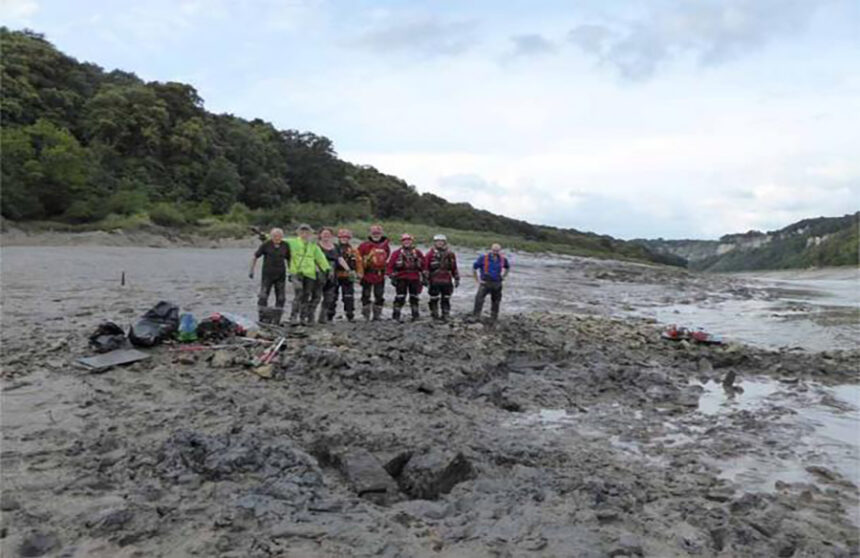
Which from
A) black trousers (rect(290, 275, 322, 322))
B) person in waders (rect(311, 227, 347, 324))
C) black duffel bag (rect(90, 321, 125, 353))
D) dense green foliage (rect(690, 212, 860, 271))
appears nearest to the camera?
black duffel bag (rect(90, 321, 125, 353))

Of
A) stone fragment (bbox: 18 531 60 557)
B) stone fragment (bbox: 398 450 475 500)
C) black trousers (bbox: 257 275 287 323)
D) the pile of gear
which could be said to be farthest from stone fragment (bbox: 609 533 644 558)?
black trousers (bbox: 257 275 287 323)

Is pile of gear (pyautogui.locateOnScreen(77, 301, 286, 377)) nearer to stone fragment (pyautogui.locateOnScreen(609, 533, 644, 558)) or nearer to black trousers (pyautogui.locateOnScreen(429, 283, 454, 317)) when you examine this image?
black trousers (pyautogui.locateOnScreen(429, 283, 454, 317))

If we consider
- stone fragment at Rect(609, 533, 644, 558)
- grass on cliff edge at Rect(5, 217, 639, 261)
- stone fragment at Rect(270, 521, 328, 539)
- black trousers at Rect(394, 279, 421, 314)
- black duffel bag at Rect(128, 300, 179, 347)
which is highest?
grass on cliff edge at Rect(5, 217, 639, 261)

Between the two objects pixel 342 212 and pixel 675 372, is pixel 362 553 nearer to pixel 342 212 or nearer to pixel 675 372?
pixel 675 372

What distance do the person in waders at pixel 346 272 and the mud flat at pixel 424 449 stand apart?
137 centimetres

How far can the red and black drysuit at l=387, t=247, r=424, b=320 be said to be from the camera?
569 inches

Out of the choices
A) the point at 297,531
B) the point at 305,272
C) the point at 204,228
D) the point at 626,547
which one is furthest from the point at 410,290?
the point at 204,228

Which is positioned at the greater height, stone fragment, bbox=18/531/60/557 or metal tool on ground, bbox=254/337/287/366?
metal tool on ground, bbox=254/337/287/366

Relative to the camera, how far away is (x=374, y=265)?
14125 mm

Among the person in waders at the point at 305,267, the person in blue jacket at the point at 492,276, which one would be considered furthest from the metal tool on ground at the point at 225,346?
the person in blue jacket at the point at 492,276

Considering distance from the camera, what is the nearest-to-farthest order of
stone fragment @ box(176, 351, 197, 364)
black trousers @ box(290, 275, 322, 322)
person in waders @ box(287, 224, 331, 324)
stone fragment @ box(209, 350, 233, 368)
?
stone fragment @ box(209, 350, 233, 368), stone fragment @ box(176, 351, 197, 364), person in waders @ box(287, 224, 331, 324), black trousers @ box(290, 275, 322, 322)

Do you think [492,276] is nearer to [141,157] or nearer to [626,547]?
[626,547]

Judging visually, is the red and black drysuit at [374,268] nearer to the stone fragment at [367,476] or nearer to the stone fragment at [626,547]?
the stone fragment at [367,476]

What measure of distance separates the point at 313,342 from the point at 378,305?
12.1 feet
